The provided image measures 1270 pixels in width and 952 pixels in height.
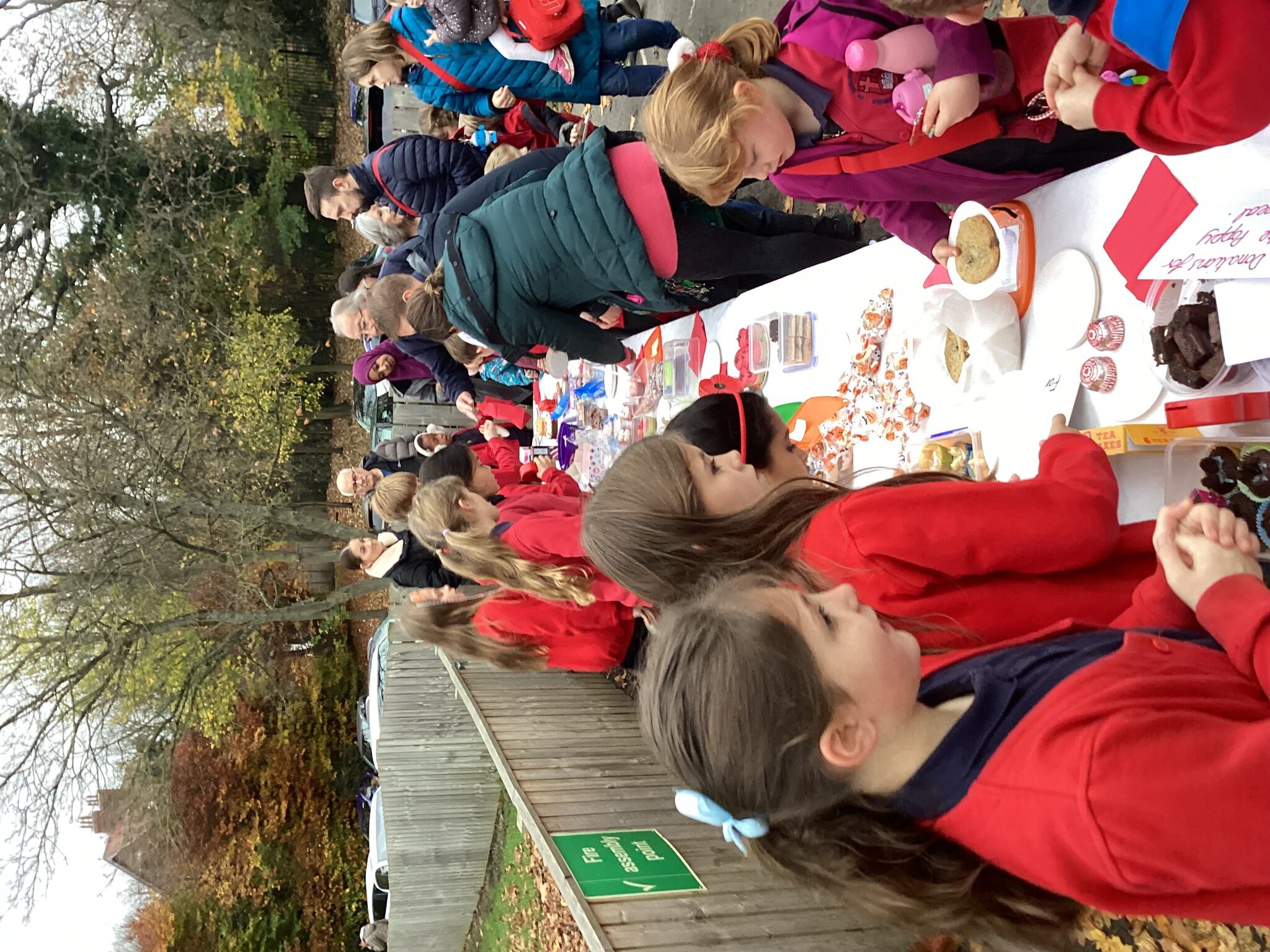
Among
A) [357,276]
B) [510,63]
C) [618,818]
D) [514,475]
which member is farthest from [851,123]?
[357,276]

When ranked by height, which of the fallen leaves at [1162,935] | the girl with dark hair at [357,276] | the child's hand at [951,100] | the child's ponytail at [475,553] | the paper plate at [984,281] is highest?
the girl with dark hair at [357,276]

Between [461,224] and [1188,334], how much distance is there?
2.74 m

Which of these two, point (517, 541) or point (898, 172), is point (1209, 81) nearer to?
point (898, 172)

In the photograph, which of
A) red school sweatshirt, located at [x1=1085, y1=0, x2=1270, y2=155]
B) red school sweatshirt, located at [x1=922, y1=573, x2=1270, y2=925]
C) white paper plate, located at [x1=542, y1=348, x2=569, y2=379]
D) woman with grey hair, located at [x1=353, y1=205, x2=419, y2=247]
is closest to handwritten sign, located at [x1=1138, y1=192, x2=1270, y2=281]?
red school sweatshirt, located at [x1=1085, y1=0, x2=1270, y2=155]

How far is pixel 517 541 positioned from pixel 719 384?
112 centimetres

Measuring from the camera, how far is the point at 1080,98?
157cm

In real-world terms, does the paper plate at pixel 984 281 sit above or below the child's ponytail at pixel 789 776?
above

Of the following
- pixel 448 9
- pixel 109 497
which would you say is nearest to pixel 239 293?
pixel 109 497

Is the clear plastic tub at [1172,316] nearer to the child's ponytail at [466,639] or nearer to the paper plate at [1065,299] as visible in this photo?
the paper plate at [1065,299]

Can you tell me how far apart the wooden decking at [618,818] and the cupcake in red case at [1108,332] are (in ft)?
6.15

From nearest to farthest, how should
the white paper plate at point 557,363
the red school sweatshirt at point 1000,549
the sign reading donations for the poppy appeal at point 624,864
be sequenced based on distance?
the red school sweatshirt at point 1000,549
the sign reading donations for the poppy appeal at point 624,864
the white paper plate at point 557,363

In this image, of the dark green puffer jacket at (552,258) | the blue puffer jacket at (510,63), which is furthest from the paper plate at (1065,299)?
the blue puffer jacket at (510,63)

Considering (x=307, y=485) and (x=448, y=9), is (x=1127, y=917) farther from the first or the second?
(x=307, y=485)

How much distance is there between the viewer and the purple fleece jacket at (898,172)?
1.94 m
